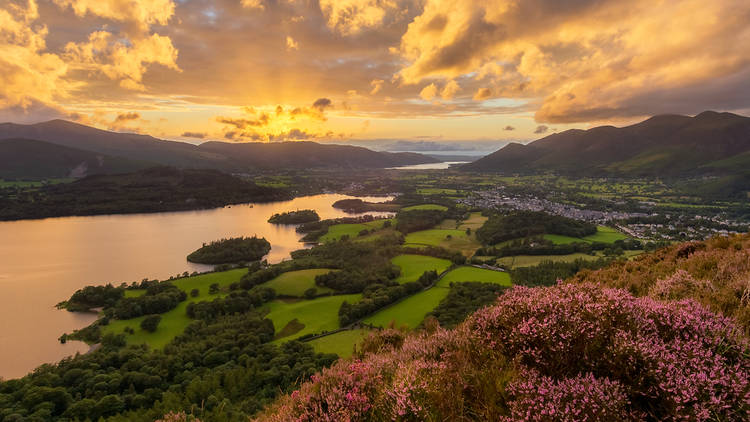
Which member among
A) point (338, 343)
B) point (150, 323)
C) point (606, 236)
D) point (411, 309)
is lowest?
point (150, 323)

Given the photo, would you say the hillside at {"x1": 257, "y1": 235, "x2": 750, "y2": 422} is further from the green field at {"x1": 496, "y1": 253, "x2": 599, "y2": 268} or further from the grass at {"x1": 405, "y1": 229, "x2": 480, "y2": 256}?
the grass at {"x1": 405, "y1": 229, "x2": 480, "y2": 256}

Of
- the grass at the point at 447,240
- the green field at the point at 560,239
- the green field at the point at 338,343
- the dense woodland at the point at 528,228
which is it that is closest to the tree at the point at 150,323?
the green field at the point at 338,343

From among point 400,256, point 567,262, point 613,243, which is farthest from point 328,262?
point 613,243

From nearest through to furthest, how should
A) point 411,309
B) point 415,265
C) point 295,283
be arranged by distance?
point 411,309, point 295,283, point 415,265

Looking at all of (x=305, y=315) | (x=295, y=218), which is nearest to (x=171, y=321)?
(x=305, y=315)

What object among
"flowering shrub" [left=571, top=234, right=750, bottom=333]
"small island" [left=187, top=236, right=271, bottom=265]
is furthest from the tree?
"flowering shrub" [left=571, top=234, right=750, bottom=333]

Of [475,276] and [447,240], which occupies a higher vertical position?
[475,276]

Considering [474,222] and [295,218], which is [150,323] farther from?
[474,222]

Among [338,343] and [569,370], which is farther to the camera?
[338,343]
